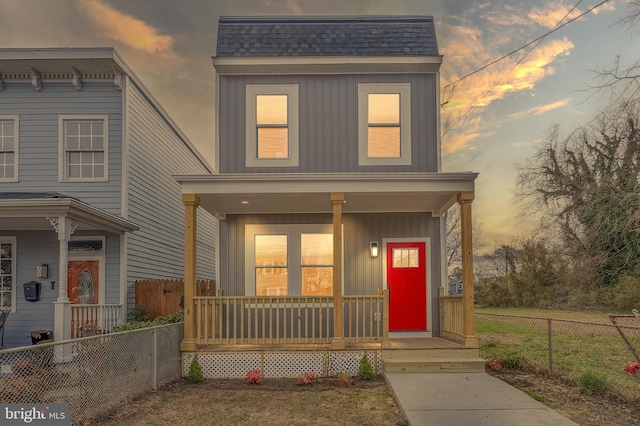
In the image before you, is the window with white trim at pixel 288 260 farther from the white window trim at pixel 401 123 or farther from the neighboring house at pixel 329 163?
the white window trim at pixel 401 123

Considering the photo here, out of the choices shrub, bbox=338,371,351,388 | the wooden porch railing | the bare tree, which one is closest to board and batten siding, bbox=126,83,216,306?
shrub, bbox=338,371,351,388

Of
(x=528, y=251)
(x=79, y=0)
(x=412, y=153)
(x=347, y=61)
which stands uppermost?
(x=79, y=0)

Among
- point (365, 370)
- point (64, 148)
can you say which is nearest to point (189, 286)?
point (365, 370)

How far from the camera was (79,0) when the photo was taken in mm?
14062

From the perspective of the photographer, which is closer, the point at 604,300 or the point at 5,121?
the point at 5,121

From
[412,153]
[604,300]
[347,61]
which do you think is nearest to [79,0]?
[347,61]

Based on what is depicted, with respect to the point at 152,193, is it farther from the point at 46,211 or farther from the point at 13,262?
the point at 46,211

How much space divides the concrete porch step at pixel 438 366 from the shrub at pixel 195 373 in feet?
10.1

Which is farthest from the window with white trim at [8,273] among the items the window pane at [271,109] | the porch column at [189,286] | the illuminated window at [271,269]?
the window pane at [271,109]

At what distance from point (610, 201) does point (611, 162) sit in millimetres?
1811

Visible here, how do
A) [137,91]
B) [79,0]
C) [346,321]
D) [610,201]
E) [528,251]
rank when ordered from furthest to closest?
1. [528,251]
2. [610,201]
3. [79,0]
4. [137,91]
5. [346,321]

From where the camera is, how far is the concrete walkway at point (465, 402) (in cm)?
510

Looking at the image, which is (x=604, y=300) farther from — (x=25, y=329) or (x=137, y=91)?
(x=25, y=329)

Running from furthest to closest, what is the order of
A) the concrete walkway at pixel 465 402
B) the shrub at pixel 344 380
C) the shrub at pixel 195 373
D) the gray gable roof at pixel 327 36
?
the gray gable roof at pixel 327 36
the shrub at pixel 195 373
the shrub at pixel 344 380
the concrete walkway at pixel 465 402
